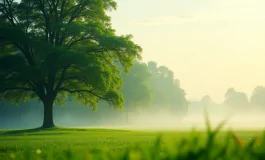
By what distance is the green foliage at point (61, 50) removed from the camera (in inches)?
1160

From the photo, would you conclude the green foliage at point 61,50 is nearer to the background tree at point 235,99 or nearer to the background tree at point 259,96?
the background tree at point 259,96

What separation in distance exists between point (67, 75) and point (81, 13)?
628cm

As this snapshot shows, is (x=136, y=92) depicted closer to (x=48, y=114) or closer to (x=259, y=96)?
(x=48, y=114)

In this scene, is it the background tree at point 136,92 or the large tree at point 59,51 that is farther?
the background tree at point 136,92

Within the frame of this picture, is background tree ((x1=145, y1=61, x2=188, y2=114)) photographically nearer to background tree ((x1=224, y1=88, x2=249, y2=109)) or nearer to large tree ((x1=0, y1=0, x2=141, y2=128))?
background tree ((x1=224, y1=88, x2=249, y2=109))

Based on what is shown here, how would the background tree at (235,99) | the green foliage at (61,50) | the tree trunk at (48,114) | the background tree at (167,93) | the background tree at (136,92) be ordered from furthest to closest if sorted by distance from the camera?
1. the background tree at (235,99)
2. the background tree at (167,93)
3. the background tree at (136,92)
4. the tree trunk at (48,114)
5. the green foliage at (61,50)

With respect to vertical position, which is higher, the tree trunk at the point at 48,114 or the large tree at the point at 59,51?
the large tree at the point at 59,51

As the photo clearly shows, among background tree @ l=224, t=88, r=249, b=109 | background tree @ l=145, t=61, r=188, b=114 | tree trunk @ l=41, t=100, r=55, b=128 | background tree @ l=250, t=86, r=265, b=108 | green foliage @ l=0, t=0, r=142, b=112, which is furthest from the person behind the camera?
background tree @ l=224, t=88, r=249, b=109

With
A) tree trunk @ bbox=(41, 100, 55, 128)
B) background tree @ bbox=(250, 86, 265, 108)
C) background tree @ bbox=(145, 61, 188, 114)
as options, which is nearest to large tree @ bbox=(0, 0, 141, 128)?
tree trunk @ bbox=(41, 100, 55, 128)

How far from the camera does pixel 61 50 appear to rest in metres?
29.4

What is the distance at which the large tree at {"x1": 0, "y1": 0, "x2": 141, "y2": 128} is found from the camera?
96.7 ft

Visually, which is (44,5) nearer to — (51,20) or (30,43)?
(51,20)

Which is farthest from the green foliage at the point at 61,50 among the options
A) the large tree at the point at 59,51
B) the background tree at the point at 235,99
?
the background tree at the point at 235,99

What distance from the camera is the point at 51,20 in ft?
110
